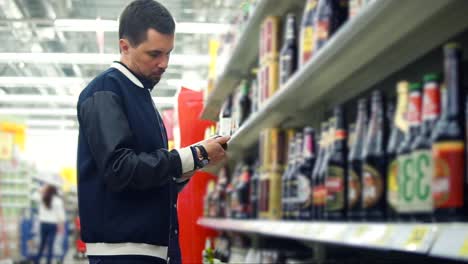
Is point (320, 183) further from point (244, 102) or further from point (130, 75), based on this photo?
point (244, 102)

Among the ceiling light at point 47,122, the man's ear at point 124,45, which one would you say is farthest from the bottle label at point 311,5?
the ceiling light at point 47,122

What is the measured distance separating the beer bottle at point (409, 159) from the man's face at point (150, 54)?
1.91 feet

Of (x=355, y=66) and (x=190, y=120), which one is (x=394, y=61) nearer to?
(x=355, y=66)

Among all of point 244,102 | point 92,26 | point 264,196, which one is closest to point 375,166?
point 264,196

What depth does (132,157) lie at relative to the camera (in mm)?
1640

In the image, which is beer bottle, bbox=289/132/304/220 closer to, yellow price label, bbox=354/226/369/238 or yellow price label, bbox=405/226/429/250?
yellow price label, bbox=354/226/369/238

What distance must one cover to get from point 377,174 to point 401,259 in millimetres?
465

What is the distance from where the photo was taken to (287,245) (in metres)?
3.53

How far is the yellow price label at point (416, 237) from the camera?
4.38 feet

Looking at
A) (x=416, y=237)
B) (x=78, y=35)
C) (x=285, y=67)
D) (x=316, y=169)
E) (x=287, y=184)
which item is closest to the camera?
(x=416, y=237)

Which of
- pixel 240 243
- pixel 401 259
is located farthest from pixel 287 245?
pixel 401 259

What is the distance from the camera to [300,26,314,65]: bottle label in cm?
247

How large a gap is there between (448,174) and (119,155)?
71cm

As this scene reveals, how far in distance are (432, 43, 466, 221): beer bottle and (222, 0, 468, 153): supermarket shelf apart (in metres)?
0.19
